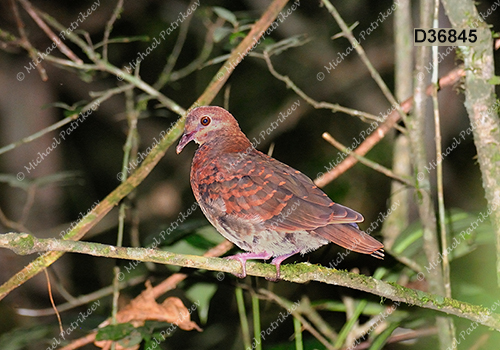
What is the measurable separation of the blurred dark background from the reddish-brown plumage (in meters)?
1.67

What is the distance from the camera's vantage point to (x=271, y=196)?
2.44m

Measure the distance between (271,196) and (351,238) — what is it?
0.44 metres

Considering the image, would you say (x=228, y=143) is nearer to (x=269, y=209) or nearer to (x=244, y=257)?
(x=269, y=209)

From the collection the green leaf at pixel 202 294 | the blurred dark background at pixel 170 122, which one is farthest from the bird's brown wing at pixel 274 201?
the blurred dark background at pixel 170 122

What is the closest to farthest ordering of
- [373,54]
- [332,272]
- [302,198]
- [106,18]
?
[332,272]
[302,198]
[106,18]
[373,54]

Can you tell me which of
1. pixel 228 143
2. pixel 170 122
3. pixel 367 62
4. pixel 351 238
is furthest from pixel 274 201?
pixel 170 122

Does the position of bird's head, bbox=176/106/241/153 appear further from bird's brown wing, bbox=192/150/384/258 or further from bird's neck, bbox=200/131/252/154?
bird's brown wing, bbox=192/150/384/258

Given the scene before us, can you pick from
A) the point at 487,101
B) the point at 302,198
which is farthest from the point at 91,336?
the point at 487,101

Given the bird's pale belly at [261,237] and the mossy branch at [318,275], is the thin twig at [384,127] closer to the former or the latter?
the bird's pale belly at [261,237]

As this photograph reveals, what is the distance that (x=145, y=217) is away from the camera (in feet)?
19.5

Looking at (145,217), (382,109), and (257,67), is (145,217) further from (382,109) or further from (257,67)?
(382,109)

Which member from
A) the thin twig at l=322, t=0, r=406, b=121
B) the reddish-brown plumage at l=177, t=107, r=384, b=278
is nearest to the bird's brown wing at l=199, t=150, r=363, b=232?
the reddish-brown plumage at l=177, t=107, r=384, b=278

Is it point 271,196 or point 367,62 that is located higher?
point 367,62

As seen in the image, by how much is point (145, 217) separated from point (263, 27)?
10.8 feet
